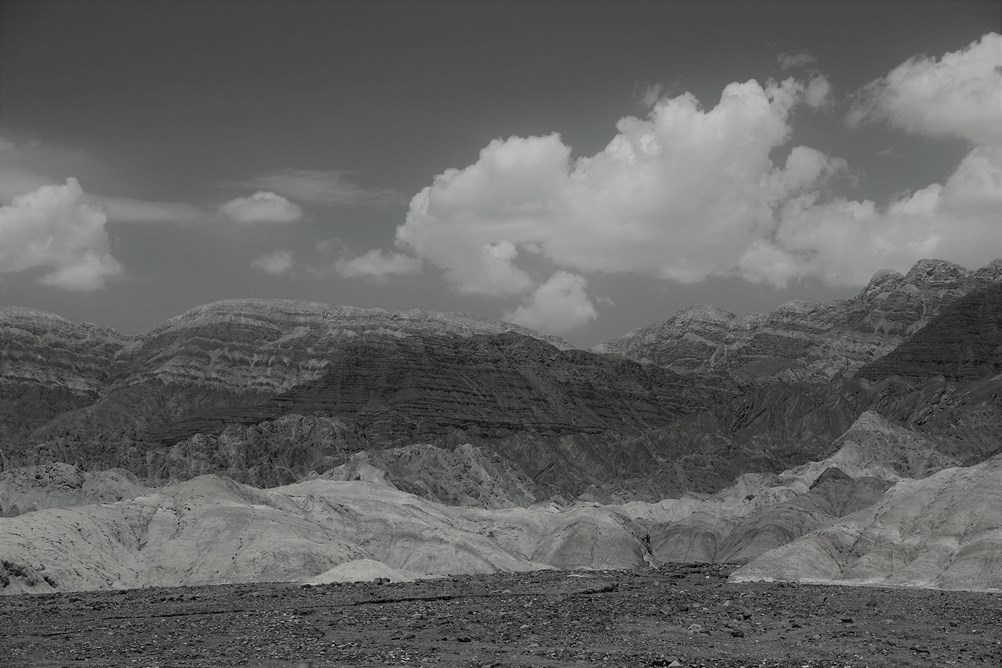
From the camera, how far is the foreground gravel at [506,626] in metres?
43.1

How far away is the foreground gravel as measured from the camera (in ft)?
141

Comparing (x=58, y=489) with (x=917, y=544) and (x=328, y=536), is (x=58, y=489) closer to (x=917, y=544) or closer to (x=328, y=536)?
(x=328, y=536)

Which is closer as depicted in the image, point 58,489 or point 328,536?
point 328,536

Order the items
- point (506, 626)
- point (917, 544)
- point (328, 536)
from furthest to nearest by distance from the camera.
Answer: point (328, 536) → point (917, 544) → point (506, 626)

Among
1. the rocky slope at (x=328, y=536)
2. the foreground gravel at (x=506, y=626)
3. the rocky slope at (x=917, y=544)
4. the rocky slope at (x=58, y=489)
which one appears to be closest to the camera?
the foreground gravel at (x=506, y=626)

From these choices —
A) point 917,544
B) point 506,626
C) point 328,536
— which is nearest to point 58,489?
point 328,536

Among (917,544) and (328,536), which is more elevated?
(328,536)

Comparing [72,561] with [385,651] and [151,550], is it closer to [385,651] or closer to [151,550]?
[151,550]

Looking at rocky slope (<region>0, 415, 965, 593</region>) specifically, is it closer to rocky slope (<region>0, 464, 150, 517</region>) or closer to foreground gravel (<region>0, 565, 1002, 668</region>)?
foreground gravel (<region>0, 565, 1002, 668</region>)

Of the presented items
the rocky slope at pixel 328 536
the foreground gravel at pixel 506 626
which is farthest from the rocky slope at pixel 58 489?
the foreground gravel at pixel 506 626

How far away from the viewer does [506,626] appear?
172 ft

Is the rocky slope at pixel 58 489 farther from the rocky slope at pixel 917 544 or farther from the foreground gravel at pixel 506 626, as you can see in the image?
the rocky slope at pixel 917 544

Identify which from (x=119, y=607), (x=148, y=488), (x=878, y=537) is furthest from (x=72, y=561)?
(x=148, y=488)

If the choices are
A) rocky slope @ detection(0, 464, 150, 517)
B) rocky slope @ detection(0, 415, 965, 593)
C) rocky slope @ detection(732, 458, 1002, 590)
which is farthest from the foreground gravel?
rocky slope @ detection(0, 464, 150, 517)
